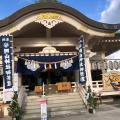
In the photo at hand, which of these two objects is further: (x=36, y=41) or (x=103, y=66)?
(x=103, y=66)

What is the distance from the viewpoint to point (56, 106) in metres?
12.8

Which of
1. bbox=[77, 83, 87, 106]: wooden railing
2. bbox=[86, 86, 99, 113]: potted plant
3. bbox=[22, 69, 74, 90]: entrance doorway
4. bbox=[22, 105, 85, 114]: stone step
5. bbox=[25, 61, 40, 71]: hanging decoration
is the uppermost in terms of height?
bbox=[25, 61, 40, 71]: hanging decoration

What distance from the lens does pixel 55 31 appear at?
16.7 meters

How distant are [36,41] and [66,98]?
471 cm

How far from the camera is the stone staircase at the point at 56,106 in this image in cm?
1191

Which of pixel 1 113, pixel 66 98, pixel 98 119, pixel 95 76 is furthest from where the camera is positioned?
pixel 95 76

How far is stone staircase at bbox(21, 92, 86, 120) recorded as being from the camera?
11.9 meters

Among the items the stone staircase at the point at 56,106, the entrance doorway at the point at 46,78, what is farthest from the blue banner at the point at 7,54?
the entrance doorway at the point at 46,78

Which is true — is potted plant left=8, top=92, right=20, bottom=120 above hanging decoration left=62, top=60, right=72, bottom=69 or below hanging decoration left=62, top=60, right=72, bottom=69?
below

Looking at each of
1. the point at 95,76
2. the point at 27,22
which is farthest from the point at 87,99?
the point at 95,76

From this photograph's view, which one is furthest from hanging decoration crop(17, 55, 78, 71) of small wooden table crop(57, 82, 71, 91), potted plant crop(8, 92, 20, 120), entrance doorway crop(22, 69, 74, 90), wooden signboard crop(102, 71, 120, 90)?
entrance doorway crop(22, 69, 74, 90)

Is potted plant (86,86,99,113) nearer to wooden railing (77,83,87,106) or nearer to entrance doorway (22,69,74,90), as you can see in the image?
wooden railing (77,83,87,106)

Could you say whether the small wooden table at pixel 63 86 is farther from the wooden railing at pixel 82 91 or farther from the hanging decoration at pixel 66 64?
the hanging decoration at pixel 66 64

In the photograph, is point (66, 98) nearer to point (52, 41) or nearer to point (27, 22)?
point (52, 41)
